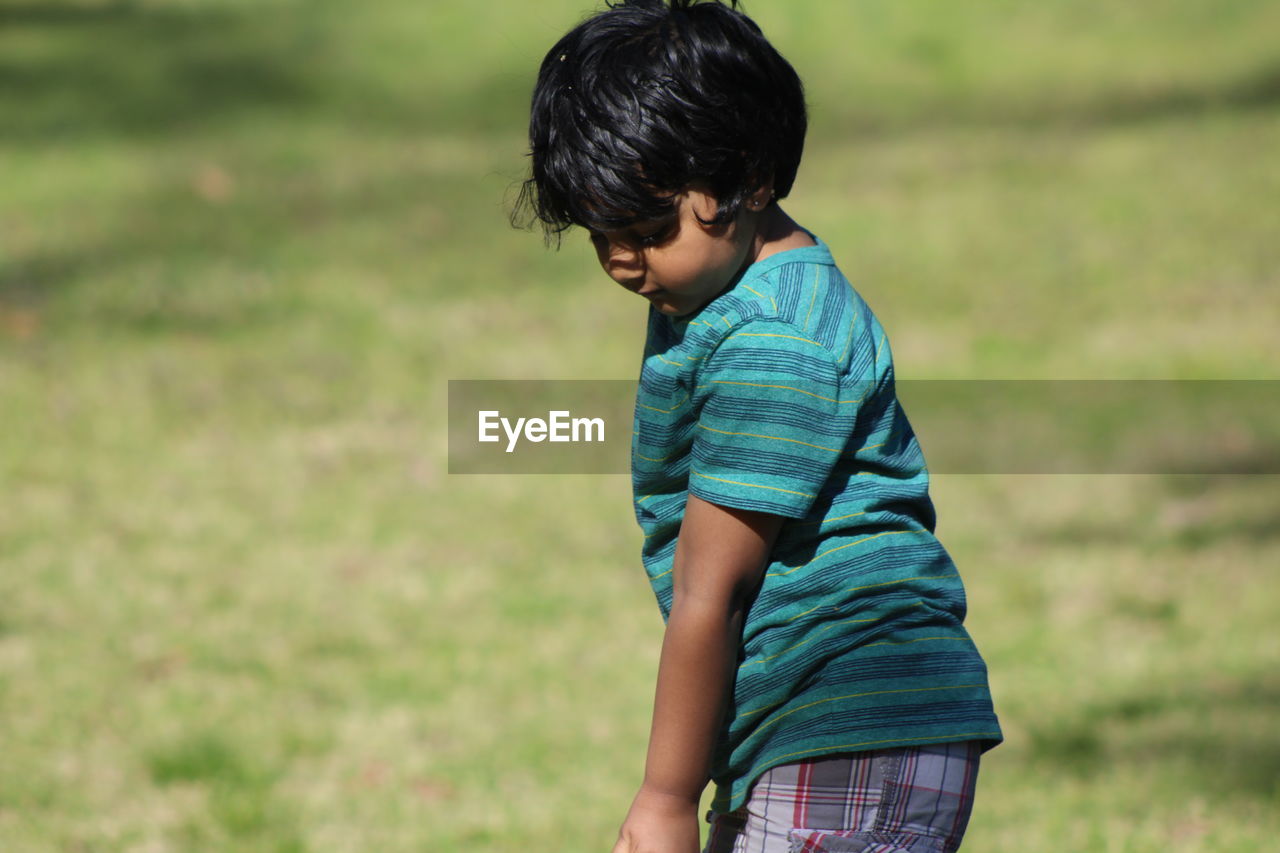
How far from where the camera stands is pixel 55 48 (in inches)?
505

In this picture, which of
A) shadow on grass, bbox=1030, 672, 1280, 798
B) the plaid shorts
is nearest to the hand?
the plaid shorts

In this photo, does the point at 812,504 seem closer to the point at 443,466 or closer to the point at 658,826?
the point at 658,826

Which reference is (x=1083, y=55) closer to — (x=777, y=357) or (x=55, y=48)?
(x=55, y=48)

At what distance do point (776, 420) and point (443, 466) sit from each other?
14.0 ft

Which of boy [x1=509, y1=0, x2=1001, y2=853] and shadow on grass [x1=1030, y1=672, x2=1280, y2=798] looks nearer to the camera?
boy [x1=509, y1=0, x2=1001, y2=853]

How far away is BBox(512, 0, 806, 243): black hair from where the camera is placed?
1.59 metres

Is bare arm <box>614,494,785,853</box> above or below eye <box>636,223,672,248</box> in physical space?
below

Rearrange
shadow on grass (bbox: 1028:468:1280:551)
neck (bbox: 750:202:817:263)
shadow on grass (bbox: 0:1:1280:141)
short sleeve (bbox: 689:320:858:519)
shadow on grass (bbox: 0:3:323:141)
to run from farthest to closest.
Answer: shadow on grass (bbox: 0:1:1280:141), shadow on grass (bbox: 0:3:323:141), shadow on grass (bbox: 1028:468:1280:551), neck (bbox: 750:202:817:263), short sleeve (bbox: 689:320:858:519)

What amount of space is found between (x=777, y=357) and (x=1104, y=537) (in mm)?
3768

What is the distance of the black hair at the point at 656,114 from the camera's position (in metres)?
1.59

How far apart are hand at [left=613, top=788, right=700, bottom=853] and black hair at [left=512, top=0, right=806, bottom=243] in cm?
64

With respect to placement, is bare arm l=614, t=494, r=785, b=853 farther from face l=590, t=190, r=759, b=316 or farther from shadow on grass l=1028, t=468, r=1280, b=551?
shadow on grass l=1028, t=468, r=1280, b=551

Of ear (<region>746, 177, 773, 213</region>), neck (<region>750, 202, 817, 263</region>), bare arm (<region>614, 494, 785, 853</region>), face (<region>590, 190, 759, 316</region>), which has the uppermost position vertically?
ear (<region>746, 177, 773, 213</region>)

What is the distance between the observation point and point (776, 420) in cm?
158
